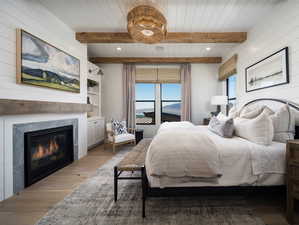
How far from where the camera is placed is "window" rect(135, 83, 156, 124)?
5340 millimetres

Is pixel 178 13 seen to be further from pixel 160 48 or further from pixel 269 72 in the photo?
pixel 269 72

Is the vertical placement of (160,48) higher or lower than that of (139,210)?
higher

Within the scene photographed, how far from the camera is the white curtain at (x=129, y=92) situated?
16.5ft

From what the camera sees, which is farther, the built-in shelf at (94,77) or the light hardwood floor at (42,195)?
the built-in shelf at (94,77)

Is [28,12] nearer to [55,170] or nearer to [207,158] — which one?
[55,170]

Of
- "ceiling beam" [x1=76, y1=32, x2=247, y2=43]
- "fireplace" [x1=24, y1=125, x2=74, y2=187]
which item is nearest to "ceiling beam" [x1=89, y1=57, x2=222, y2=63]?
"ceiling beam" [x1=76, y1=32, x2=247, y2=43]

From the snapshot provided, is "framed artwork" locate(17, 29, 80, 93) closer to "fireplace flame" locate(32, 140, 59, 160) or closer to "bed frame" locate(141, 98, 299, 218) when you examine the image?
"fireplace flame" locate(32, 140, 59, 160)

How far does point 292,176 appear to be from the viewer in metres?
1.45

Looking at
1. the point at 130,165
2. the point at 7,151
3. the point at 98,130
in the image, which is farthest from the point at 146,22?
the point at 98,130

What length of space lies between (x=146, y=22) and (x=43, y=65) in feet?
5.91

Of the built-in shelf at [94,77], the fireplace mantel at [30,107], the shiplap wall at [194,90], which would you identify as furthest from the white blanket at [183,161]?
the shiplap wall at [194,90]

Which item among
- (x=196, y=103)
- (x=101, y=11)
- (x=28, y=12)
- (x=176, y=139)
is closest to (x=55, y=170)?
(x=176, y=139)

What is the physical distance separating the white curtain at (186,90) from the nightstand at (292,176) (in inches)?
138

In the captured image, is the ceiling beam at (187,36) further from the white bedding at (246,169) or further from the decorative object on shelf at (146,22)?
the white bedding at (246,169)
